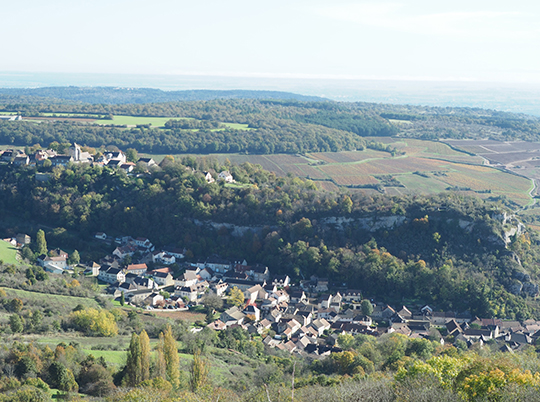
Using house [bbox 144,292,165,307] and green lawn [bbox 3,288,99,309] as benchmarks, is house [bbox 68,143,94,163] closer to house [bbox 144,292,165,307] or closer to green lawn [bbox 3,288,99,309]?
house [bbox 144,292,165,307]

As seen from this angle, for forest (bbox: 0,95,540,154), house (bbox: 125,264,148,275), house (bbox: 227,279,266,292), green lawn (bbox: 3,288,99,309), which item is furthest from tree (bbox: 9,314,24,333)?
forest (bbox: 0,95,540,154)

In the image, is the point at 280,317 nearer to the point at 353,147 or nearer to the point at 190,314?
the point at 190,314

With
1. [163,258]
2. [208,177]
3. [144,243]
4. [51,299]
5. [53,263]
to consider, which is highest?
[208,177]

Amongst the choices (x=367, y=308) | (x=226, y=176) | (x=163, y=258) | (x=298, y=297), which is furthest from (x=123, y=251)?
(x=367, y=308)

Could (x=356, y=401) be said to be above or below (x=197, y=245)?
above

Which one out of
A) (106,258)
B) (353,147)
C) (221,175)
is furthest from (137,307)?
(353,147)

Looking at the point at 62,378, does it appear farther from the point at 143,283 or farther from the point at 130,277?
the point at 130,277
